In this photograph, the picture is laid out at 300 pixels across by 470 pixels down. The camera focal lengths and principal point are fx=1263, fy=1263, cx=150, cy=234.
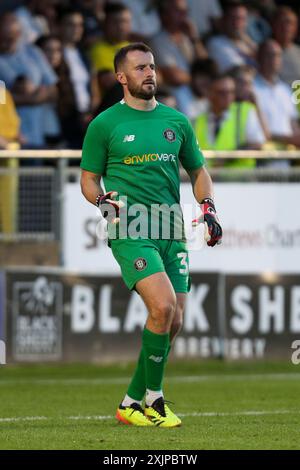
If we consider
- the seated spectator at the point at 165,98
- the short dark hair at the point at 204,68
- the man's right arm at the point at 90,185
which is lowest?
the man's right arm at the point at 90,185

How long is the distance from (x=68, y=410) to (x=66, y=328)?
444 centimetres

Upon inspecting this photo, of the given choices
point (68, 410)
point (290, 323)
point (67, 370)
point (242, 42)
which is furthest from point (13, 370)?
point (242, 42)

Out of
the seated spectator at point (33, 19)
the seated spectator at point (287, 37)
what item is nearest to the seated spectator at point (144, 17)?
the seated spectator at point (33, 19)

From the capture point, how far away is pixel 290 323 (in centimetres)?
1505

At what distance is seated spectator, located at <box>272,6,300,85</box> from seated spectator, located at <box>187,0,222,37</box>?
0.97 meters

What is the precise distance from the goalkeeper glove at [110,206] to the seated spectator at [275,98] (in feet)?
31.3

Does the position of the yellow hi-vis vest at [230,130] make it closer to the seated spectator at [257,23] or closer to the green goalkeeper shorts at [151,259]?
the seated spectator at [257,23]

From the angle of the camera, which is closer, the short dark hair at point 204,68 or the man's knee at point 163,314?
the man's knee at point 163,314

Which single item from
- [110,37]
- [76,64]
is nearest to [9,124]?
[76,64]

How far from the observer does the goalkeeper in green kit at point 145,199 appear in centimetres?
841

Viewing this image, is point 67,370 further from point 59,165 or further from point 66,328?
point 59,165

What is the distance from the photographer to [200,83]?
17391mm

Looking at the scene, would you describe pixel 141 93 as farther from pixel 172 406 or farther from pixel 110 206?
pixel 172 406

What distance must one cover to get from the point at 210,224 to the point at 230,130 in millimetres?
7973
